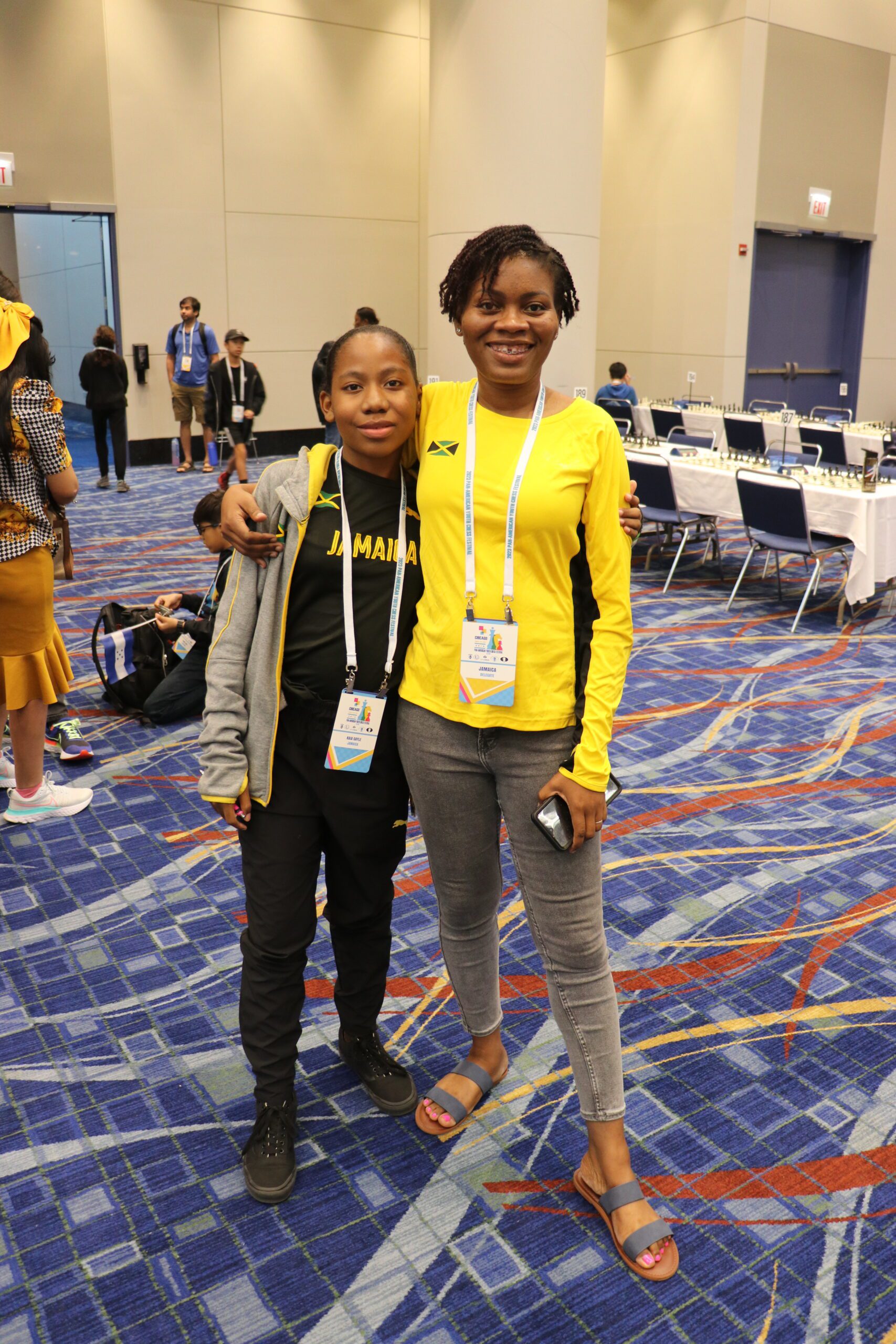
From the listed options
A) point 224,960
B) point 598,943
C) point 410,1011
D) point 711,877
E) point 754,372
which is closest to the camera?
point 598,943

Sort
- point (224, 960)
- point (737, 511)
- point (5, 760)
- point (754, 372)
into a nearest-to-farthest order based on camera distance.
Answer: point (224, 960), point (5, 760), point (737, 511), point (754, 372)

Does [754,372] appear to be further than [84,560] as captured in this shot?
Yes

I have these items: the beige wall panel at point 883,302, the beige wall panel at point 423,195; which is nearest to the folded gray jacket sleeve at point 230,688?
the beige wall panel at point 423,195

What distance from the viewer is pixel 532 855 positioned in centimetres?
192

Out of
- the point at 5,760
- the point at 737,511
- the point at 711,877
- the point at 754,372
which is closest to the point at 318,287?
the point at 754,372

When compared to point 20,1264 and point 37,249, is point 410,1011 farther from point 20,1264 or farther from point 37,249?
point 37,249

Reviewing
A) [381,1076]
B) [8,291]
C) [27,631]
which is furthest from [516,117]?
[381,1076]

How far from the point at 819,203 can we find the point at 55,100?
9971mm

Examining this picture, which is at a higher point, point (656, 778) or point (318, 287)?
point (318, 287)

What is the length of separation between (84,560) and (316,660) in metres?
6.38

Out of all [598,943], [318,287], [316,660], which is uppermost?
[318,287]

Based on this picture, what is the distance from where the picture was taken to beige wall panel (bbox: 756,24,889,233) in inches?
546

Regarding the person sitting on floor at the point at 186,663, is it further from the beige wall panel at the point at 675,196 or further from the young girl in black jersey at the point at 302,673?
the beige wall panel at the point at 675,196

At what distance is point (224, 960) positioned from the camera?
2.97 meters
